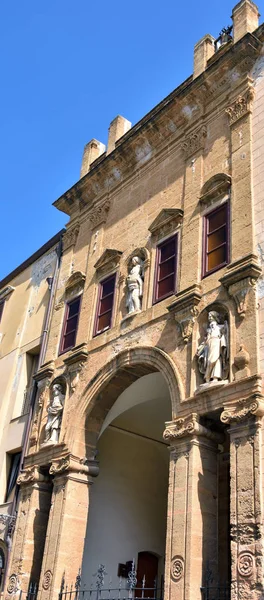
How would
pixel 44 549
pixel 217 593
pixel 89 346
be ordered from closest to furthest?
pixel 217 593 < pixel 44 549 < pixel 89 346

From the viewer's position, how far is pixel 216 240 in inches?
511

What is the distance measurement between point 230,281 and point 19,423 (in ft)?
28.0

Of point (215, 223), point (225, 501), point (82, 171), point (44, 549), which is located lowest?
point (44, 549)

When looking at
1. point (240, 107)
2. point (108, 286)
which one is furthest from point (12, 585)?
point (240, 107)

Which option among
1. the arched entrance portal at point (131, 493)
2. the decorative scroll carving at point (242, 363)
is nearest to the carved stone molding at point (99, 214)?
the arched entrance portal at point (131, 493)

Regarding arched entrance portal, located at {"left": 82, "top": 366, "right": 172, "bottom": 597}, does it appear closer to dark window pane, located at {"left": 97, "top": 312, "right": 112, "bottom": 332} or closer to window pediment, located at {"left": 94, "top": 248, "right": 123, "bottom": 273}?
dark window pane, located at {"left": 97, "top": 312, "right": 112, "bottom": 332}

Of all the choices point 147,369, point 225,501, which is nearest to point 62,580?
point 225,501

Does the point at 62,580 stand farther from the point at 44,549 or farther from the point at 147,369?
the point at 147,369

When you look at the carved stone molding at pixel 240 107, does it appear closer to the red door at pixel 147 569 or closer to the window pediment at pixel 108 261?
the window pediment at pixel 108 261

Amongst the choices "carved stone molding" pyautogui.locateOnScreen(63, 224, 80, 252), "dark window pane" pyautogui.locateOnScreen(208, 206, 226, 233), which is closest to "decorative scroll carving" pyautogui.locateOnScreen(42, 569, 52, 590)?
"dark window pane" pyautogui.locateOnScreen(208, 206, 226, 233)

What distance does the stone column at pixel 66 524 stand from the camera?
1325 cm

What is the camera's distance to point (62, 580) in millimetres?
13117

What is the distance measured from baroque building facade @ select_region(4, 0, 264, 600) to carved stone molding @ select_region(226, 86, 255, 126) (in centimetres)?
5

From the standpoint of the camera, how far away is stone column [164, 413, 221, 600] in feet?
33.9
